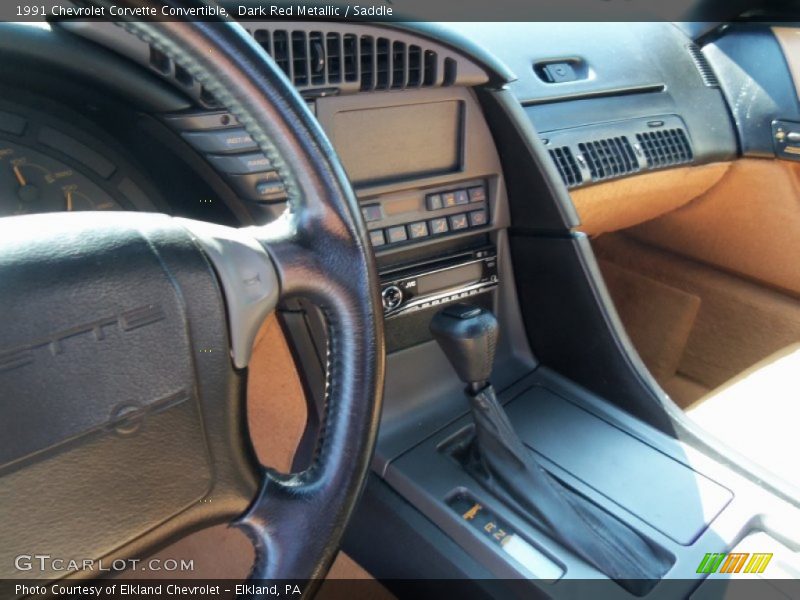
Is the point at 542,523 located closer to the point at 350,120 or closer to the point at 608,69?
the point at 350,120

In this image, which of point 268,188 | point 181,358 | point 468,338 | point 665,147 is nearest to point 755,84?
point 665,147

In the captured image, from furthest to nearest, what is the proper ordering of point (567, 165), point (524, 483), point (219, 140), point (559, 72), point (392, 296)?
point (559, 72) < point (567, 165) < point (392, 296) < point (524, 483) < point (219, 140)

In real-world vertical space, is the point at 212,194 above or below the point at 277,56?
below

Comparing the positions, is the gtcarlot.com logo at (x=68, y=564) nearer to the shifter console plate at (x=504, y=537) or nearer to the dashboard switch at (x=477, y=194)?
the shifter console plate at (x=504, y=537)

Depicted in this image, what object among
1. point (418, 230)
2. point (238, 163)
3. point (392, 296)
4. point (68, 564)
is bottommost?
point (68, 564)

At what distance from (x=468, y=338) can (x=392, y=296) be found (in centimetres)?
22

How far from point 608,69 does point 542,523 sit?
3.66 ft

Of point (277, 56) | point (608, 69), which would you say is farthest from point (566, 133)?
point (277, 56)

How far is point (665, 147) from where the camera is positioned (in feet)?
5.75

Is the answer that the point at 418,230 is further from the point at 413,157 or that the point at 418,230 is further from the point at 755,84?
the point at 755,84

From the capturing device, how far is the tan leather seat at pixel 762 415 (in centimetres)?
120

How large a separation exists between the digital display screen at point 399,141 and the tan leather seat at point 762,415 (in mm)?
617

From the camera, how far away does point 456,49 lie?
3.74ft

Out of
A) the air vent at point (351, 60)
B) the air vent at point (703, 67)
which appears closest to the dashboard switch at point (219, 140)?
the air vent at point (351, 60)
